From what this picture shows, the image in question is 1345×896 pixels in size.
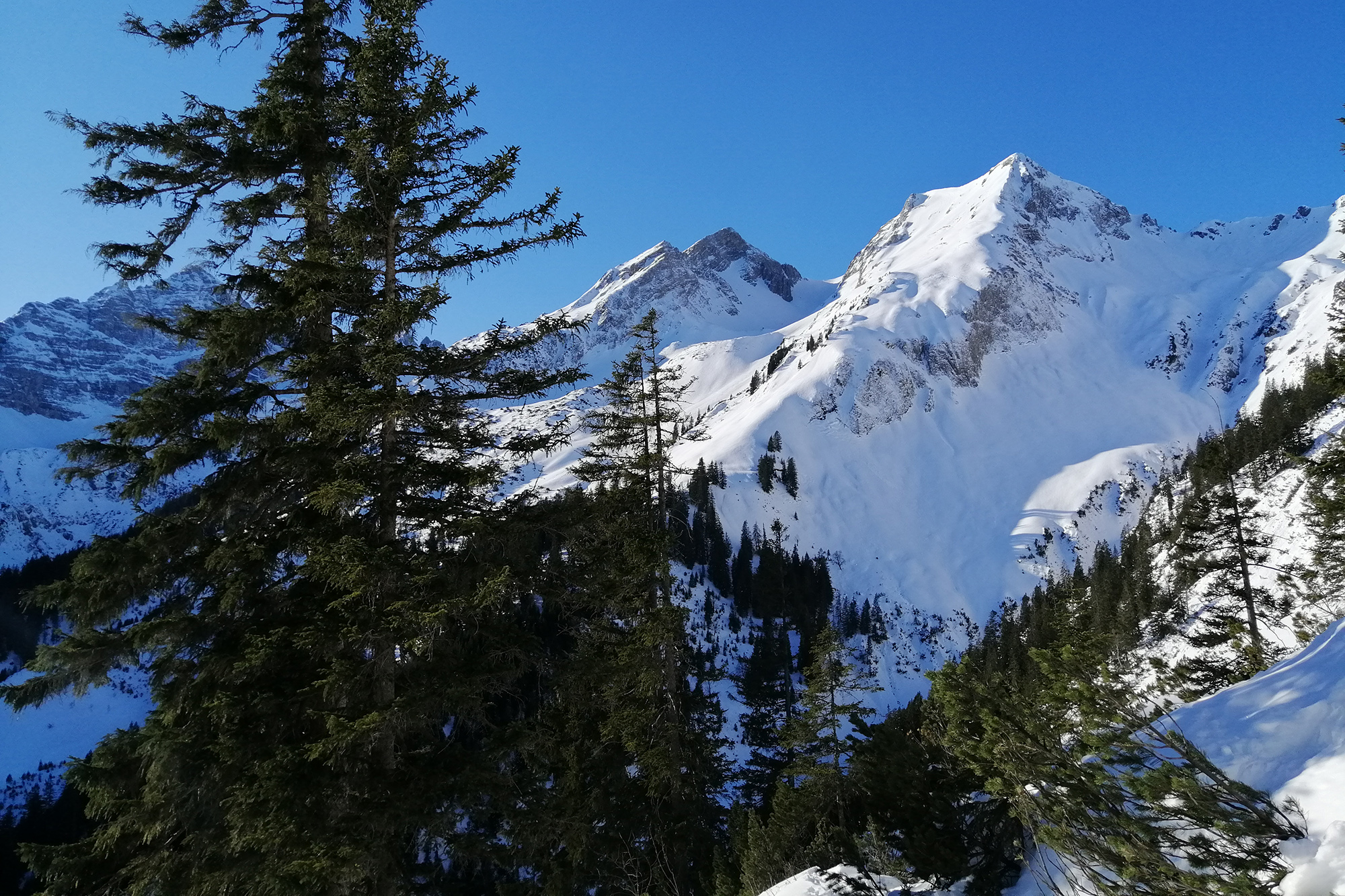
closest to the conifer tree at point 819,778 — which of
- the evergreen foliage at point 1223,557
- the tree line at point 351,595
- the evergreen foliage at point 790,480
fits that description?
the tree line at point 351,595

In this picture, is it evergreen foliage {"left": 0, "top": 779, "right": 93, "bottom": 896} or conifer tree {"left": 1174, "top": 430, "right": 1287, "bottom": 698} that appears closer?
conifer tree {"left": 1174, "top": 430, "right": 1287, "bottom": 698}

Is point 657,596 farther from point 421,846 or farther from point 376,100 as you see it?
point 376,100

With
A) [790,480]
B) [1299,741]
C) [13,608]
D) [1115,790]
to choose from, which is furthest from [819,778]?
[790,480]

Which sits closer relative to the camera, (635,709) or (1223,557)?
(635,709)

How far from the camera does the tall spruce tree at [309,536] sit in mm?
6098

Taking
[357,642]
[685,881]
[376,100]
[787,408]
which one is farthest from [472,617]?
[787,408]

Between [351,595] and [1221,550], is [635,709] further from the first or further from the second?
[1221,550]

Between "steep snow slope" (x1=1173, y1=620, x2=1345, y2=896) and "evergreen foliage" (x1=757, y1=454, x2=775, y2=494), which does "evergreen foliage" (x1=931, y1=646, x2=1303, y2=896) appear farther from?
"evergreen foliage" (x1=757, y1=454, x2=775, y2=494)

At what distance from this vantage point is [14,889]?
42.3 meters

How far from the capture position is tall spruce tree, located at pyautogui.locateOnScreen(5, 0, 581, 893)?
6098 millimetres

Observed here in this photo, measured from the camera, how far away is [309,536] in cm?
698

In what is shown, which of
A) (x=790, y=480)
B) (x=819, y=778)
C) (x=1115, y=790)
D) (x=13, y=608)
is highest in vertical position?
(x=790, y=480)

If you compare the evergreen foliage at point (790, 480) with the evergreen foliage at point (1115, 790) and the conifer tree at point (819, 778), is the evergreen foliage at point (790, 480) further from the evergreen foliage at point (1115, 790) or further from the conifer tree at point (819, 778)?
the evergreen foliage at point (1115, 790)

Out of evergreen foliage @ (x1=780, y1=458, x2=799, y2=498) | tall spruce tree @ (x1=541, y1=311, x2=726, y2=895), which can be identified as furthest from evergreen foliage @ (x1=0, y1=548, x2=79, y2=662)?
evergreen foliage @ (x1=780, y1=458, x2=799, y2=498)
